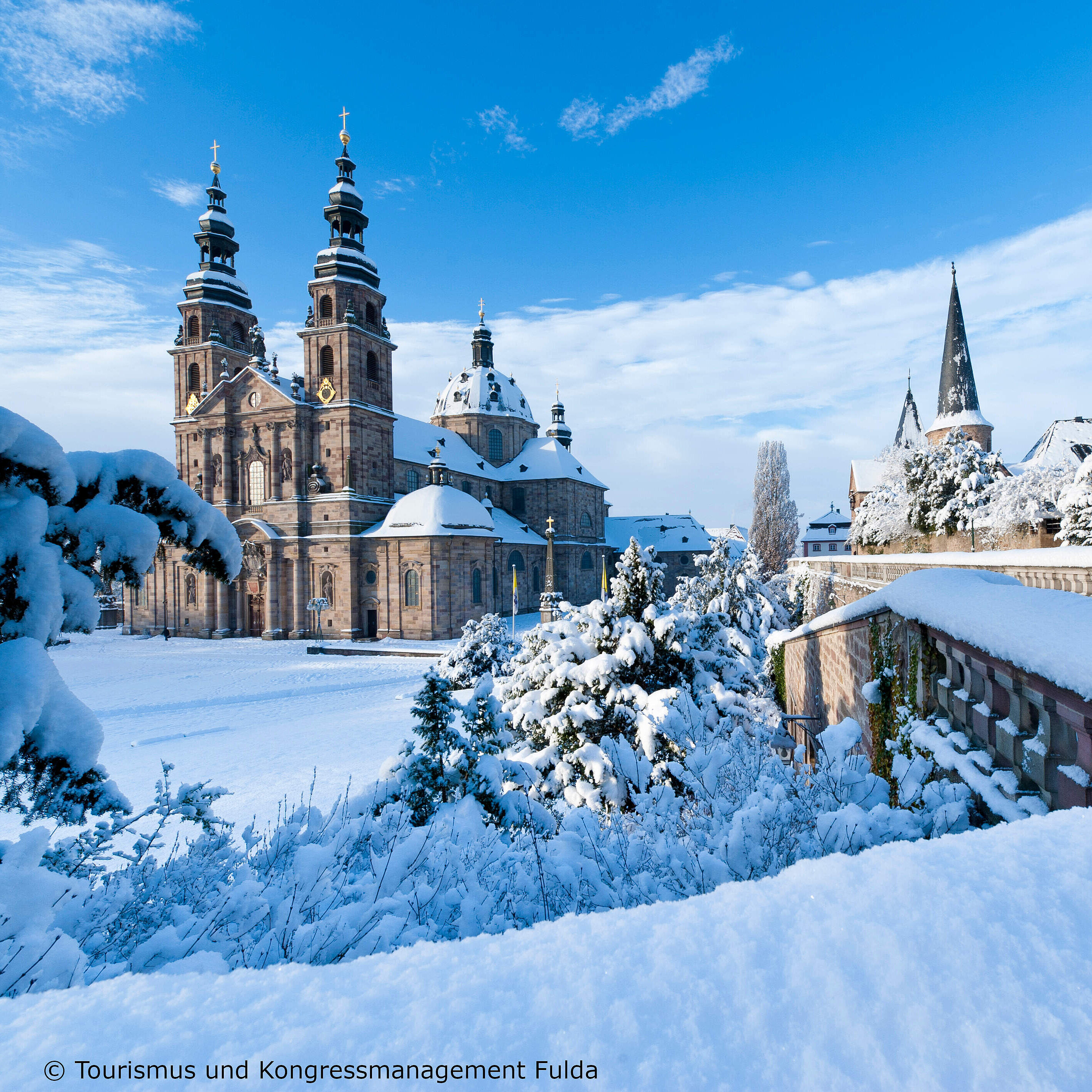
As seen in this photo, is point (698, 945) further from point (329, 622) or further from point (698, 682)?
point (329, 622)

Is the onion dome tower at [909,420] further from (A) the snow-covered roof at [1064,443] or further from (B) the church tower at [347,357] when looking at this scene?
(B) the church tower at [347,357]

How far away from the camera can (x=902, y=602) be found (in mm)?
4129

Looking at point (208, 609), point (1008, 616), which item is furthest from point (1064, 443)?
point (208, 609)

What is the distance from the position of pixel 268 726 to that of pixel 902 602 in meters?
16.5

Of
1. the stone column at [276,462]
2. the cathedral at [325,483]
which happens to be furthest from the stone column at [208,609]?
the stone column at [276,462]

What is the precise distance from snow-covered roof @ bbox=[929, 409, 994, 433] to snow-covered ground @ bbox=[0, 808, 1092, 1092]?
3679 centimetres

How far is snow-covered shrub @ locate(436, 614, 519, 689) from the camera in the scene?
19219 millimetres

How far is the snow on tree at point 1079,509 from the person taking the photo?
9.59 metres

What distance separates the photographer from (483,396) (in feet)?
168

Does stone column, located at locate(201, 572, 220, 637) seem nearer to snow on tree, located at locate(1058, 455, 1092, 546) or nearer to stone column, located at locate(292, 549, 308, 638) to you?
stone column, located at locate(292, 549, 308, 638)

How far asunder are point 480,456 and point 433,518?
16187mm

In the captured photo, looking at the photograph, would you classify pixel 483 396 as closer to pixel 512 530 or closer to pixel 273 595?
pixel 512 530

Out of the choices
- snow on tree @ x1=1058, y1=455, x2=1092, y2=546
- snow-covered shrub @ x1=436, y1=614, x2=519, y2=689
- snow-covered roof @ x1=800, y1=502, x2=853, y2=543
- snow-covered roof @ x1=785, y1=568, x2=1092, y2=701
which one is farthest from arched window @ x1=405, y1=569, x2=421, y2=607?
snow-covered roof @ x1=800, y1=502, x2=853, y2=543

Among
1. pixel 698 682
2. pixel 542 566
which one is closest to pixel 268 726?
pixel 698 682
